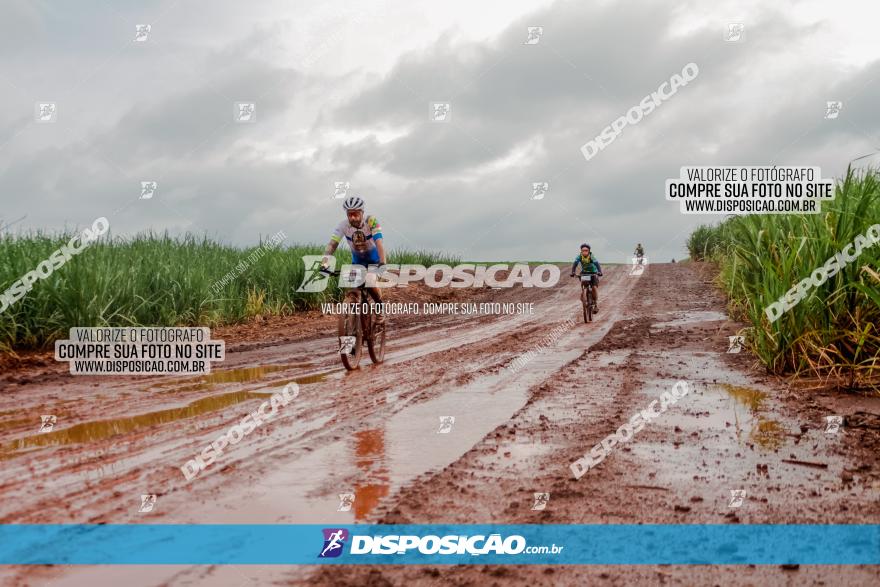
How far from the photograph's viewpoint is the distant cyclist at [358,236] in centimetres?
1029

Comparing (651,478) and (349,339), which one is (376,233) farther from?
(651,478)

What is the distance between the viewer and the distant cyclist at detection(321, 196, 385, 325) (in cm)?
1029

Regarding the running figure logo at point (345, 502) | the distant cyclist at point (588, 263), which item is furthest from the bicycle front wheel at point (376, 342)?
the distant cyclist at point (588, 263)

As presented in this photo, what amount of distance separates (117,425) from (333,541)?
150 inches

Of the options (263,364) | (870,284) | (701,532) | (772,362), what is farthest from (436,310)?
(701,532)

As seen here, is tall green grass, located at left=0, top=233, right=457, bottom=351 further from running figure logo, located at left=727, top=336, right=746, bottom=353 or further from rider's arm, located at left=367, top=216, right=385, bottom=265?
running figure logo, located at left=727, top=336, right=746, bottom=353

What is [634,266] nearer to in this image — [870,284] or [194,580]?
[870,284]

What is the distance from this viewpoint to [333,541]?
3582 mm

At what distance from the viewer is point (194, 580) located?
10.4ft

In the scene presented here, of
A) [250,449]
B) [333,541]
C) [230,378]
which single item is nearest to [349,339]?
[230,378]

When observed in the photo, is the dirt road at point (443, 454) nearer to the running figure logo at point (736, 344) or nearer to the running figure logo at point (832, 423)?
the running figure logo at point (832, 423)

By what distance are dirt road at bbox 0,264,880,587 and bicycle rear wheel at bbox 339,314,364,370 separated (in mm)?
260

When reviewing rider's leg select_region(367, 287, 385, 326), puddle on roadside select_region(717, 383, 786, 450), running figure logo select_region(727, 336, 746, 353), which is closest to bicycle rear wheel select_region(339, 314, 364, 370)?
rider's leg select_region(367, 287, 385, 326)

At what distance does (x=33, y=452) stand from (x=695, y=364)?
27.7 ft
